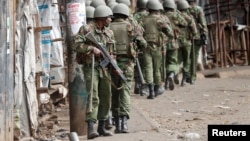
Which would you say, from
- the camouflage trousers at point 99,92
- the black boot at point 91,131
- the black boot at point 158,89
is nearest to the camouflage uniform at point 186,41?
the black boot at point 158,89

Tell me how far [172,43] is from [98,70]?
6.61 m

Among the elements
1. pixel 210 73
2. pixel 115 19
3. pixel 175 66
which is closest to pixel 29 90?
pixel 115 19

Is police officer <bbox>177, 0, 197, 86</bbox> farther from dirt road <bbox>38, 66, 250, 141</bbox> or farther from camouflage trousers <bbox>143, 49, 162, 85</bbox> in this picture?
camouflage trousers <bbox>143, 49, 162, 85</bbox>

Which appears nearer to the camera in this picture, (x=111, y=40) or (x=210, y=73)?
(x=111, y=40)

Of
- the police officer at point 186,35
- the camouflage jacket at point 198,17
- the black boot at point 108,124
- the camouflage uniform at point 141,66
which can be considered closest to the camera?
the black boot at point 108,124

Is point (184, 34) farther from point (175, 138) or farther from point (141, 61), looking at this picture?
point (175, 138)

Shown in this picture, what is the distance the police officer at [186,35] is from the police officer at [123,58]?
5.84 meters

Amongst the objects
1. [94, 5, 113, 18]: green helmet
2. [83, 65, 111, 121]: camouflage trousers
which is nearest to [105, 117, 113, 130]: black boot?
[83, 65, 111, 121]: camouflage trousers

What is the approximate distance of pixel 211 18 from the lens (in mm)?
24297

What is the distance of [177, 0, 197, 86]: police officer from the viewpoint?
1838 cm

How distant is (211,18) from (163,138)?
13256 mm

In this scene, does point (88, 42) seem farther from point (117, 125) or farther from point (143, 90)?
point (143, 90)

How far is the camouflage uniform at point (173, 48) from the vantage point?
17812 millimetres

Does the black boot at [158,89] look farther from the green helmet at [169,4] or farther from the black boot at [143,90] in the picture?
the green helmet at [169,4]
